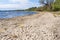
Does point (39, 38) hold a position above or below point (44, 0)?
above

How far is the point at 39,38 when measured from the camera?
14.5m

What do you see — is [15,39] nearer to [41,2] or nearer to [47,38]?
[47,38]

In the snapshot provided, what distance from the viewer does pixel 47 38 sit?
1450 centimetres

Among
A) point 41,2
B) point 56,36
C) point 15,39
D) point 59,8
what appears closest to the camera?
point 15,39

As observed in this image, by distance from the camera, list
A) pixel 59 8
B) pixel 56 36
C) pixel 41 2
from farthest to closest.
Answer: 1. pixel 41 2
2. pixel 59 8
3. pixel 56 36

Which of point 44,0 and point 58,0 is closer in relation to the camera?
→ point 58,0

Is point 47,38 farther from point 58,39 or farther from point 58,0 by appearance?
point 58,0

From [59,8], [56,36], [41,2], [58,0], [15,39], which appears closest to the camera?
[15,39]

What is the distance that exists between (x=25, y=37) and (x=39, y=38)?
1.16 m

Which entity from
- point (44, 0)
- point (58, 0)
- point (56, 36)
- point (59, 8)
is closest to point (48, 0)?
point (44, 0)

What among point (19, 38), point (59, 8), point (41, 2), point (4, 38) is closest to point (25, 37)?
point (19, 38)

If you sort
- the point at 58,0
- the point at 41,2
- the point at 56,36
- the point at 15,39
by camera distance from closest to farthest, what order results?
the point at 15,39
the point at 56,36
the point at 58,0
the point at 41,2

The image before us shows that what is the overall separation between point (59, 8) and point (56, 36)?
2946 inches

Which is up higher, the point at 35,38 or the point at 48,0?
the point at 35,38
